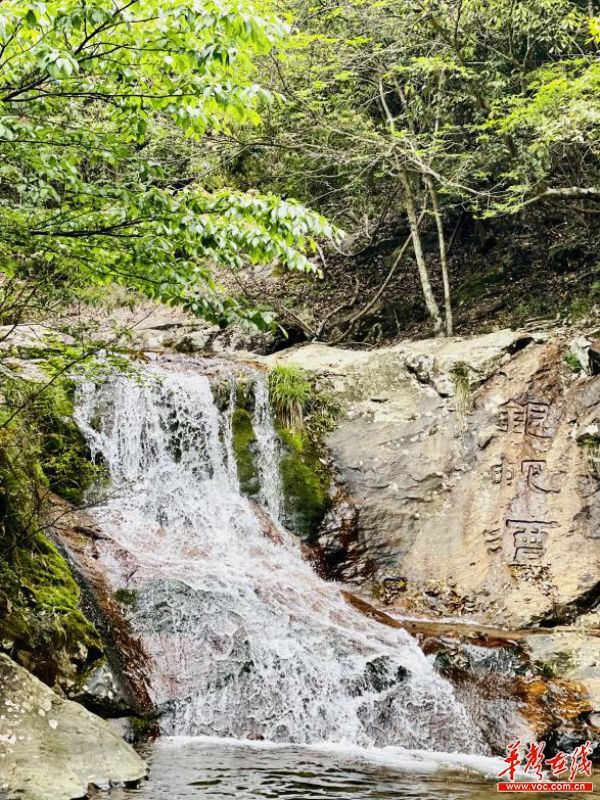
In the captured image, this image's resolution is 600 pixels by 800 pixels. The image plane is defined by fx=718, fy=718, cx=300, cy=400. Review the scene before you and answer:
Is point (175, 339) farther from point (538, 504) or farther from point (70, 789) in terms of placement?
point (70, 789)

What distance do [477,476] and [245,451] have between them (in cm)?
343

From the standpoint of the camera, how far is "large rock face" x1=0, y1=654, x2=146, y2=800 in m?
4.18

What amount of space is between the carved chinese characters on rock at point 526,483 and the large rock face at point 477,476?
15 mm

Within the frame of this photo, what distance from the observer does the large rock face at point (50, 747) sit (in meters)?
4.18

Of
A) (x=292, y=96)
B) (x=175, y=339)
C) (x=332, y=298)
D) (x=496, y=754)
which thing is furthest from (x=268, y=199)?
(x=332, y=298)

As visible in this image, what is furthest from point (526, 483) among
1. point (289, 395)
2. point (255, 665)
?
point (255, 665)

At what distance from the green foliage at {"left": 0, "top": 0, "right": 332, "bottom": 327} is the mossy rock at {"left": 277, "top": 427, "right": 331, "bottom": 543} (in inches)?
213

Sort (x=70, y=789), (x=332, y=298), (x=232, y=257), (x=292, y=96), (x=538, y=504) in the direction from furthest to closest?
(x=332, y=298) → (x=292, y=96) → (x=538, y=504) → (x=232, y=257) → (x=70, y=789)

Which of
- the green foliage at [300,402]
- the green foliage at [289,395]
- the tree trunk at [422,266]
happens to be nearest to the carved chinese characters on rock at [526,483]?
the green foliage at [300,402]

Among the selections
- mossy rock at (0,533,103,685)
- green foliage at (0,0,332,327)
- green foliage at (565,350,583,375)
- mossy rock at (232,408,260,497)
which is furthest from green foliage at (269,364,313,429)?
green foliage at (0,0,332,327)

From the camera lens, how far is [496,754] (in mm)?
6230

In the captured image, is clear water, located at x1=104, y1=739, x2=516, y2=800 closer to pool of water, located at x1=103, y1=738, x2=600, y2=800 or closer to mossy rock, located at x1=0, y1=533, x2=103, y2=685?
pool of water, located at x1=103, y1=738, x2=600, y2=800

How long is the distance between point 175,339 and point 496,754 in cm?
1126

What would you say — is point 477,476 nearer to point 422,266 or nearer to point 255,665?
point 255,665
